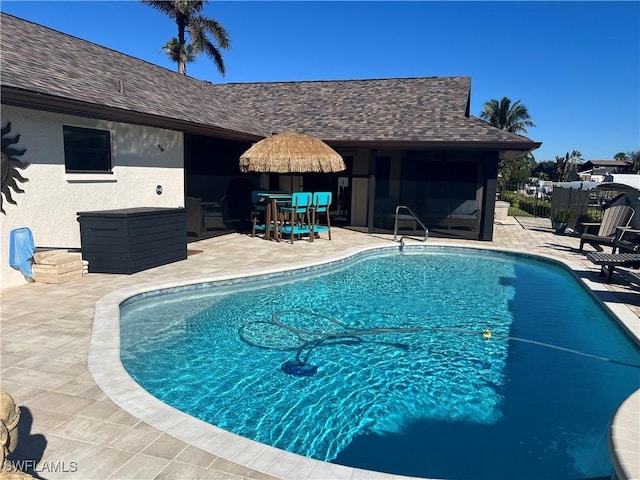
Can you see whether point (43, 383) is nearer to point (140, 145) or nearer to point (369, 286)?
point (369, 286)

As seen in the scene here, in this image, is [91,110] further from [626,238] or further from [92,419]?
[626,238]

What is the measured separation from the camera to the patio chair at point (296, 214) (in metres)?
12.2

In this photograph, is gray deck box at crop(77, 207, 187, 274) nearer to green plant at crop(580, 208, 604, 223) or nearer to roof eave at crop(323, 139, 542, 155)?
roof eave at crop(323, 139, 542, 155)

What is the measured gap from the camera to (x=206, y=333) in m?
6.21

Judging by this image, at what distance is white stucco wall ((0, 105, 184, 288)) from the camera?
7.17 metres

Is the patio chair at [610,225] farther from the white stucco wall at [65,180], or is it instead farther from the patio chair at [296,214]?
the white stucco wall at [65,180]

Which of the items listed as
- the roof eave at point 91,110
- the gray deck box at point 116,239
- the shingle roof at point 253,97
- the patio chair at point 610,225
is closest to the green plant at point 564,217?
the patio chair at point 610,225

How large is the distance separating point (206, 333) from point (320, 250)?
5711 mm

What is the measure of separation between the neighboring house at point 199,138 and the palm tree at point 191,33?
46.1 feet

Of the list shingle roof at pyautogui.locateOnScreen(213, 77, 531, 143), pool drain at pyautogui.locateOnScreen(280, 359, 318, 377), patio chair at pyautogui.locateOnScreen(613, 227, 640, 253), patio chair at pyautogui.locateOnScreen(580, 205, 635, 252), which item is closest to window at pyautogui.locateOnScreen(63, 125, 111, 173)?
pool drain at pyautogui.locateOnScreen(280, 359, 318, 377)

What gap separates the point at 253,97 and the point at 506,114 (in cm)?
3695

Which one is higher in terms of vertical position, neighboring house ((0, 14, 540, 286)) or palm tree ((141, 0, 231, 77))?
palm tree ((141, 0, 231, 77))

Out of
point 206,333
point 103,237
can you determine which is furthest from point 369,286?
point 103,237

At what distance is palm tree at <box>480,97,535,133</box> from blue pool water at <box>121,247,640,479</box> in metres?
42.8
